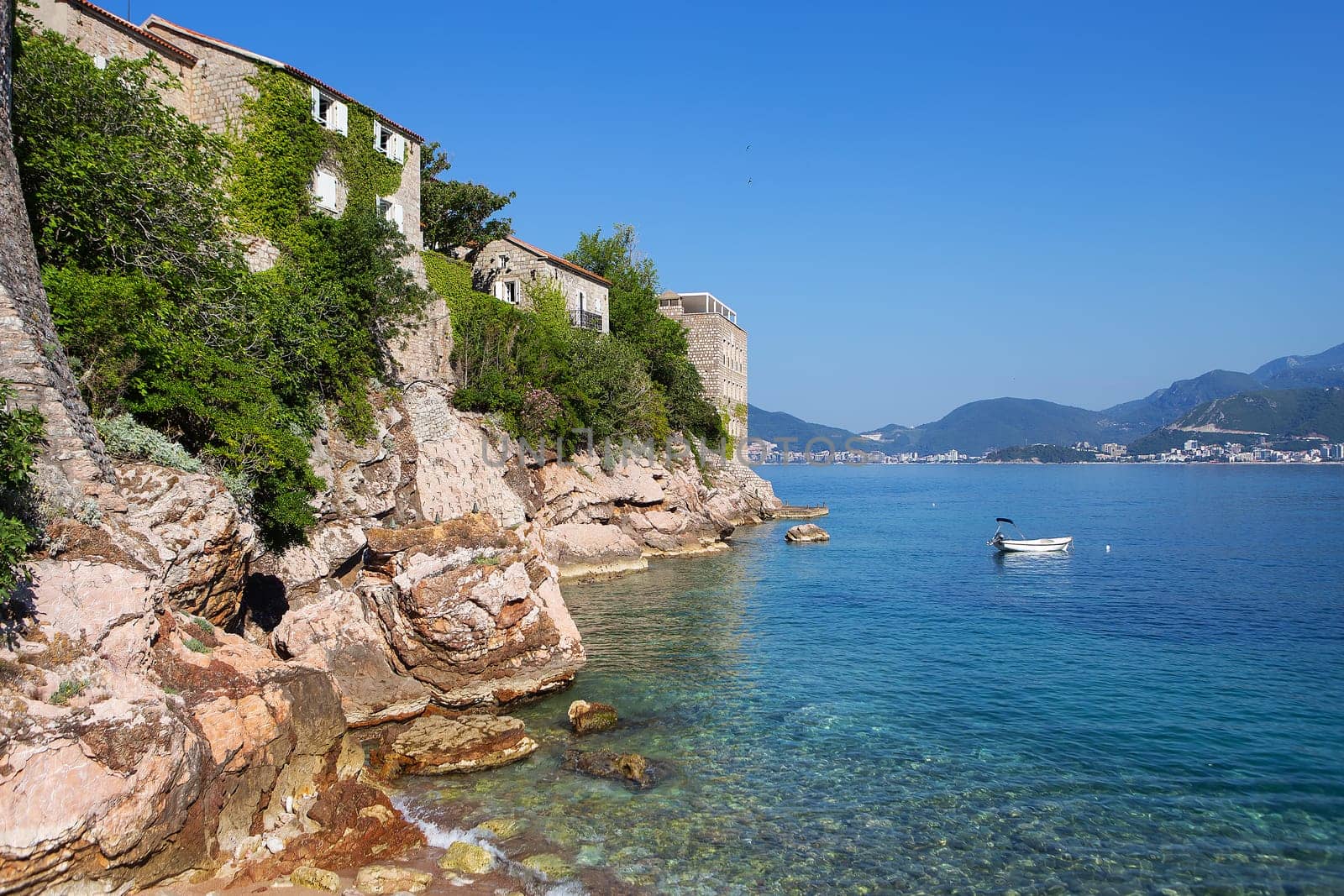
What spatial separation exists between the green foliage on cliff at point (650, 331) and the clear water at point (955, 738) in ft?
71.3

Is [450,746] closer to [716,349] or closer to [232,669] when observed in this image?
[232,669]

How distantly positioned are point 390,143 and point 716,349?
36259 millimetres

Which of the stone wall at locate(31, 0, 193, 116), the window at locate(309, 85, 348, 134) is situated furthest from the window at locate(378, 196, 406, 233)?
the stone wall at locate(31, 0, 193, 116)

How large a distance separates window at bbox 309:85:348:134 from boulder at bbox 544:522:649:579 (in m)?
18.1

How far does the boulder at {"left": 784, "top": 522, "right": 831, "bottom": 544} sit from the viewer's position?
48281 mm

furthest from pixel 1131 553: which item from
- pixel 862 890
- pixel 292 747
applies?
pixel 292 747

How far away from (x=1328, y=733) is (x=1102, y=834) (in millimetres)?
7925

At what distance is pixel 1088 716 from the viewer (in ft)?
54.7

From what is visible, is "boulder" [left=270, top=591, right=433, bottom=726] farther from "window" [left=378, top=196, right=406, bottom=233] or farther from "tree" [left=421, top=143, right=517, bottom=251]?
"tree" [left=421, top=143, right=517, bottom=251]

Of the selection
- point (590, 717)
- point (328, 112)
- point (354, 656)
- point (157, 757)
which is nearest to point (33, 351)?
point (157, 757)

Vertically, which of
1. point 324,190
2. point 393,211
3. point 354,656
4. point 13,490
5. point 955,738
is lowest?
point 955,738

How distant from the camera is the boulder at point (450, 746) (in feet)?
44.0

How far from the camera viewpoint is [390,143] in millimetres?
31000

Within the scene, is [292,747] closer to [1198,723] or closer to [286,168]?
[1198,723]
